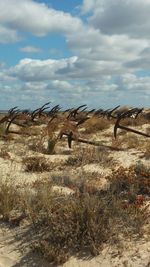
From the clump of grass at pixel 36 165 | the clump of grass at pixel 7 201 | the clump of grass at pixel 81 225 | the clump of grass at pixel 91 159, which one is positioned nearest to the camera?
the clump of grass at pixel 81 225

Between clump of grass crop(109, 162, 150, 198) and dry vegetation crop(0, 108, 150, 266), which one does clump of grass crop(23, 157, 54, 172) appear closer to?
dry vegetation crop(0, 108, 150, 266)

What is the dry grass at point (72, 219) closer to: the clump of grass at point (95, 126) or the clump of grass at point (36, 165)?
the clump of grass at point (36, 165)

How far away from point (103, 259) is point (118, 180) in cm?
281

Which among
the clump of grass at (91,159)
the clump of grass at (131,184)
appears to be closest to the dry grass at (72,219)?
the clump of grass at (131,184)

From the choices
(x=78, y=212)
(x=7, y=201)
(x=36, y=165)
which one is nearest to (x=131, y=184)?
(x=78, y=212)

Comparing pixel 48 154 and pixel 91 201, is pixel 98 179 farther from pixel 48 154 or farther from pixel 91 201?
pixel 48 154

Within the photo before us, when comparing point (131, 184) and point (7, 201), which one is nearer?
point (7, 201)

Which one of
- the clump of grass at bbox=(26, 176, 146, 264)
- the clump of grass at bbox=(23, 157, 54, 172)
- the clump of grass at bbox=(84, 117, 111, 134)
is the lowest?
the clump of grass at bbox=(26, 176, 146, 264)

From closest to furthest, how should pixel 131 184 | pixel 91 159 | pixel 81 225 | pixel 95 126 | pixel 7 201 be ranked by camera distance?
pixel 81 225
pixel 7 201
pixel 131 184
pixel 91 159
pixel 95 126

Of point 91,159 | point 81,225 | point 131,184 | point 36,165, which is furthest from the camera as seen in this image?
point 91,159

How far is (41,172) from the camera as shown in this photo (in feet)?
37.0

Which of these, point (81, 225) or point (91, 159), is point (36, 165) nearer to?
point (91, 159)

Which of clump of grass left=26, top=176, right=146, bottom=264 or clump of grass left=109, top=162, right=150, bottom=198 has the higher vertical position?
clump of grass left=109, top=162, right=150, bottom=198

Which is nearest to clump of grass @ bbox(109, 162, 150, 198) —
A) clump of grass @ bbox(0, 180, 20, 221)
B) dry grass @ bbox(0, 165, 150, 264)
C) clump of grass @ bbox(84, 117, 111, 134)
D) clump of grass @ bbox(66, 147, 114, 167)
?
dry grass @ bbox(0, 165, 150, 264)
